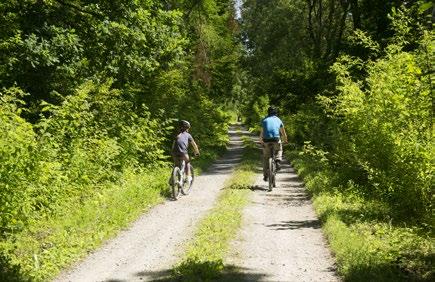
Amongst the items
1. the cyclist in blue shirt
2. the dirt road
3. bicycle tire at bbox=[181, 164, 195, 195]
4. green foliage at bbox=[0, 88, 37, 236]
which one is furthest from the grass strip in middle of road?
green foliage at bbox=[0, 88, 37, 236]

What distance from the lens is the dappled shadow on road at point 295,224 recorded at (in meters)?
10.4

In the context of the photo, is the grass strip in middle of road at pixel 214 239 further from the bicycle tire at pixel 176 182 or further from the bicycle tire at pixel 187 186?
the bicycle tire at pixel 176 182

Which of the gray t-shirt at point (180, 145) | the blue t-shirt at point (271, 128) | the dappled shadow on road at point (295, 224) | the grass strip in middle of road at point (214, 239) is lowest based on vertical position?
the dappled shadow on road at point (295, 224)

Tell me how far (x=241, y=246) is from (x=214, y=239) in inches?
20.5

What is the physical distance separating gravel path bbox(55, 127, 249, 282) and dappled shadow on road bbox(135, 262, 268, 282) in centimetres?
2

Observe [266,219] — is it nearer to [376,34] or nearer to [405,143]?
[405,143]

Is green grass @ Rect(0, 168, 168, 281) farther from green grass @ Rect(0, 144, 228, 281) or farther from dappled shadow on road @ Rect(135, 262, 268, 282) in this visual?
dappled shadow on road @ Rect(135, 262, 268, 282)

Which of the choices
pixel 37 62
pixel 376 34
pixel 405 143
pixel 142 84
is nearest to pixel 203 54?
pixel 142 84

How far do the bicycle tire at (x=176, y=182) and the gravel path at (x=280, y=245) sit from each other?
2.17 metres

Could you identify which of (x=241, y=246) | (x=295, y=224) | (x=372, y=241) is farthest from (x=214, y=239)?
(x=372, y=241)

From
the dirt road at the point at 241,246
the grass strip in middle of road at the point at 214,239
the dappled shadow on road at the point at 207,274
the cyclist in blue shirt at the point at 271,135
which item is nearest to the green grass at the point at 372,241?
the dirt road at the point at 241,246

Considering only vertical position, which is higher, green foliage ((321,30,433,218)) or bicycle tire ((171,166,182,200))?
green foliage ((321,30,433,218))

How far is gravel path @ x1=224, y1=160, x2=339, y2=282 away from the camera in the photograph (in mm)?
7441

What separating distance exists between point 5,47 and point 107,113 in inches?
151
